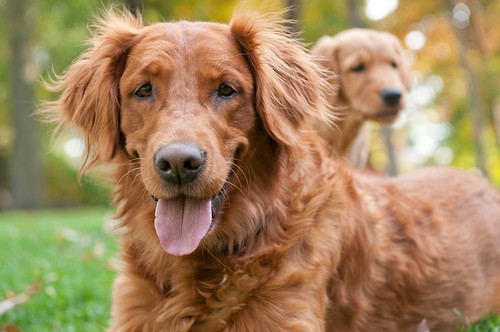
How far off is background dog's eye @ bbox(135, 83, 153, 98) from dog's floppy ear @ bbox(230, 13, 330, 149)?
523mm

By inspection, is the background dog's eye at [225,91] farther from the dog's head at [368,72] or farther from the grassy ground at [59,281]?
the dog's head at [368,72]

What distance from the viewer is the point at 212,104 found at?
2.75 metres

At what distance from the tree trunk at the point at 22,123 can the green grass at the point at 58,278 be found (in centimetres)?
1189

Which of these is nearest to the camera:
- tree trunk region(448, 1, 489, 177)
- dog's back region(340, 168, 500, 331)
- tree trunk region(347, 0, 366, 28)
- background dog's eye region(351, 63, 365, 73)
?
dog's back region(340, 168, 500, 331)

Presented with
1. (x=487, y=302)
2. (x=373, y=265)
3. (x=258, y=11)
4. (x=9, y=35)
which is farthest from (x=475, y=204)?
(x=9, y=35)

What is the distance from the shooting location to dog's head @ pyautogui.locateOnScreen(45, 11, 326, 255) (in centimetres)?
255

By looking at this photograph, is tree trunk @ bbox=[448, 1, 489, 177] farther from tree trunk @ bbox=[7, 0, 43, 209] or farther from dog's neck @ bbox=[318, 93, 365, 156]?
tree trunk @ bbox=[7, 0, 43, 209]

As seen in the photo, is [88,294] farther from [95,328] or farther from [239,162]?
[239,162]

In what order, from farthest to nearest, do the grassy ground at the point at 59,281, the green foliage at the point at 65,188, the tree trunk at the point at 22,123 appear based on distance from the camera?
the green foliage at the point at 65,188 < the tree trunk at the point at 22,123 < the grassy ground at the point at 59,281

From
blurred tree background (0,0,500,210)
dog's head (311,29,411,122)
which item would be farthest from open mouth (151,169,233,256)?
blurred tree background (0,0,500,210)

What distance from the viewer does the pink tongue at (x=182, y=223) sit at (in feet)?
8.39

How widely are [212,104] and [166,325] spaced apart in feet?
3.52

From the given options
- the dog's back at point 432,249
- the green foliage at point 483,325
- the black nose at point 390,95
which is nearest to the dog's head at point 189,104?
the dog's back at point 432,249

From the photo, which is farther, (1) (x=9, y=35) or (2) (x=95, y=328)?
(1) (x=9, y=35)
